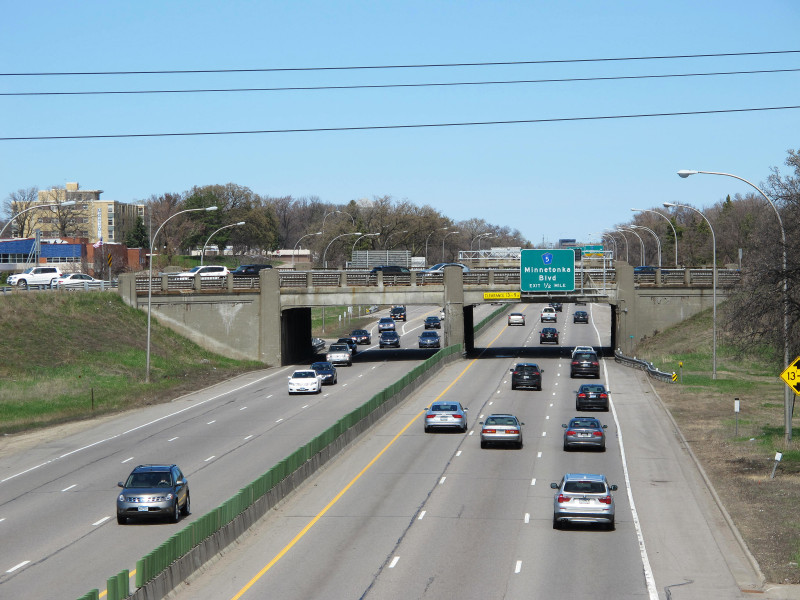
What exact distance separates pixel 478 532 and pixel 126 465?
1629 centimetres

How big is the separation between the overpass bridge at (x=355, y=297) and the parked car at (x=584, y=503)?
50017 mm

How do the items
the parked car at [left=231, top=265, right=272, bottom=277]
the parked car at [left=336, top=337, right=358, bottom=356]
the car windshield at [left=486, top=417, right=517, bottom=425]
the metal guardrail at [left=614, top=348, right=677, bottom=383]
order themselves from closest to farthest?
1. the car windshield at [left=486, top=417, right=517, bottom=425]
2. the metal guardrail at [left=614, top=348, right=677, bottom=383]
3. the parked car at [left=231, top=265, right=272, bottom=277]
4. the parked car at [left=336, top=337, right=358, bottom=356]

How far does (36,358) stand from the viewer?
61.2 meters

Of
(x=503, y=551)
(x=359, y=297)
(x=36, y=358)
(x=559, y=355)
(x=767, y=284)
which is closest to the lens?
(x=503, y=551)

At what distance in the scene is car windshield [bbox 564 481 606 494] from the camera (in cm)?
2602

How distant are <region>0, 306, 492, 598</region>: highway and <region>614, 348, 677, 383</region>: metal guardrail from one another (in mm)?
17312

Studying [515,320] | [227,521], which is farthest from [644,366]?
[227,521]

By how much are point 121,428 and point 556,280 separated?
131ft

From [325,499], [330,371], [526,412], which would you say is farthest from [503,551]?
[330,371]

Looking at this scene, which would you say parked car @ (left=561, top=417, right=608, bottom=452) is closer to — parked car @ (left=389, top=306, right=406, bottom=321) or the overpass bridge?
the overpass bridge

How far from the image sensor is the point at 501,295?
7819 centimetres

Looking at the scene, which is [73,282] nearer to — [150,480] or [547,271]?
[547,271]

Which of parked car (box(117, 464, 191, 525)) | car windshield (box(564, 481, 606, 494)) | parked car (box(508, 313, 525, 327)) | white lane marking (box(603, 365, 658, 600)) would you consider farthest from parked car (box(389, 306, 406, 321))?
car windshield (box(564, 481, 606, 494))

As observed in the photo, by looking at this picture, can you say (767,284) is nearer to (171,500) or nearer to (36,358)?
(171,500)
